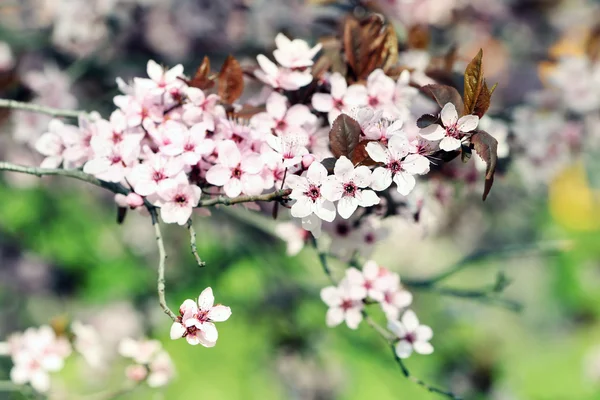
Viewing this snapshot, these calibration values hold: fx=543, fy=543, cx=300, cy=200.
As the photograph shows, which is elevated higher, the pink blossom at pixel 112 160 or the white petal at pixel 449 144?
the white petal at pixel 449 144

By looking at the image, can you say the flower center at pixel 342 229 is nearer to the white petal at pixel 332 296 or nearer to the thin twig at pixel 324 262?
the thin twig at pixel 324 262

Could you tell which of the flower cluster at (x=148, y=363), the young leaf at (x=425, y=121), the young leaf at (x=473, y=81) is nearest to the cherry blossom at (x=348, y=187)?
the young leaf at (x=425, y=121)

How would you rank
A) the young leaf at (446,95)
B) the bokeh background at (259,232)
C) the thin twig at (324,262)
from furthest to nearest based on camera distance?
the bokeh background at (259,232)
the thin twig at (324,262)
the young leaf at (446,95)

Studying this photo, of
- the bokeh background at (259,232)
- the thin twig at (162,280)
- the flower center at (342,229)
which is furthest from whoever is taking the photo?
the bokeh background at (259,232)

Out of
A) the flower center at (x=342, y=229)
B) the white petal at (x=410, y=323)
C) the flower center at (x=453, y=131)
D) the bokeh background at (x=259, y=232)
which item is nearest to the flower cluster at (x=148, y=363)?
the bokeh background at (x=259, y=232)

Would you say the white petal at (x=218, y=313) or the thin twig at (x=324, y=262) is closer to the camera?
the white petal at (x=218, y=313)

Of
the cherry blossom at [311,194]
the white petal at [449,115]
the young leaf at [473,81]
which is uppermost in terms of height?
the young leaf at [473,81]

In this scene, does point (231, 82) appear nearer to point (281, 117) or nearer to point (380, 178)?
point (281, 117)
